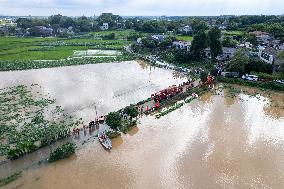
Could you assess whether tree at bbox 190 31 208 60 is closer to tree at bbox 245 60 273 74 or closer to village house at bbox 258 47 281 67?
village house at bbox 258 47 281 67

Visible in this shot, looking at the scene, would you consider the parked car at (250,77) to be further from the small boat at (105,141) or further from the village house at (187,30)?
the village house at (187,30)

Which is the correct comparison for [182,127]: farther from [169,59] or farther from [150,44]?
[150,44]

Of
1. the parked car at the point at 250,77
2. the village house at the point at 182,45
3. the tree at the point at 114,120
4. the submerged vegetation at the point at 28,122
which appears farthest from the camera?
the village house at the point at 182,45

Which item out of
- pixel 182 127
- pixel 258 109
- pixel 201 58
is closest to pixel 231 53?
pixel 201 58

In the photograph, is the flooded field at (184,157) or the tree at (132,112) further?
the tree at (132,112)

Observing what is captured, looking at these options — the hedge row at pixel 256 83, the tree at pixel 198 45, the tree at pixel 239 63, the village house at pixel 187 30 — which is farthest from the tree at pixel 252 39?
the hedge row at pixel 256 83

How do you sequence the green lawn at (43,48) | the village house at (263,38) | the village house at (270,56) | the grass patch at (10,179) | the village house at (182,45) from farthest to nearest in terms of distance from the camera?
the village house at (263,38)
the green lawn at (43,48)
the village house at (182,45)
the village house at (270,56)
the grass patch at (10,179)
